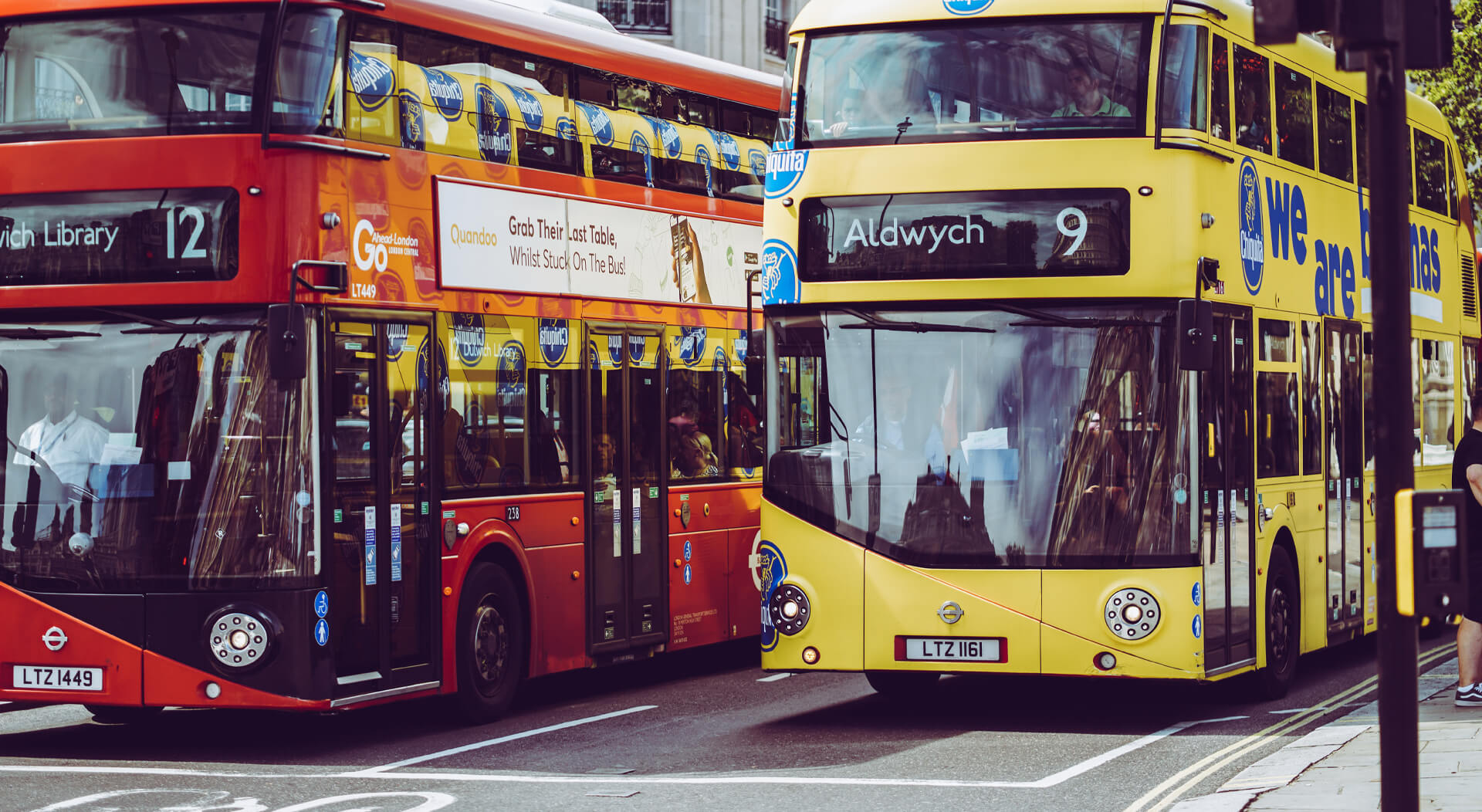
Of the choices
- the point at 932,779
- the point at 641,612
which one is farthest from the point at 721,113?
the point at 932,779

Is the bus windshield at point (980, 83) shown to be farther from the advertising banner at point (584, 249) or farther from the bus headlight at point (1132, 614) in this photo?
the bus headlight at point (1132, 614)

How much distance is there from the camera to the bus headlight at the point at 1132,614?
11977mm

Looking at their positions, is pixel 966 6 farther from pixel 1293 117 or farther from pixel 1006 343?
pixel 1293 117

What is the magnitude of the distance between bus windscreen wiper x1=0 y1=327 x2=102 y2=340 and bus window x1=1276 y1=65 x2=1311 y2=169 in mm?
7527

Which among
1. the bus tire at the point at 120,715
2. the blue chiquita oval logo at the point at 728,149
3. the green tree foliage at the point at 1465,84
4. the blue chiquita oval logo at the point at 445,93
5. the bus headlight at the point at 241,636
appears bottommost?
the bus tire at the point at 120,715

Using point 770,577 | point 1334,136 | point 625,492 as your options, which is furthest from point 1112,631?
point 1334,136

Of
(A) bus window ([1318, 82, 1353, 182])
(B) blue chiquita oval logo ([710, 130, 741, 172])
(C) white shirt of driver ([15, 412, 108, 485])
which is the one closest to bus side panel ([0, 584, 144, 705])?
(C) white shirt of driver ([15, 412, 108, 485])

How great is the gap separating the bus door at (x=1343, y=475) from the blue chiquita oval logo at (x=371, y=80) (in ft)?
22.7

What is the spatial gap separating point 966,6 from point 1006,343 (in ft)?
6.51

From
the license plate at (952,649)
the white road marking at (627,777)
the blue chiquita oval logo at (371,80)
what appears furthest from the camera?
the license plate at (952,649)

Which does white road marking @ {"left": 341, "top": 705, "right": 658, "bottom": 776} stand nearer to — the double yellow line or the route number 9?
the double yellow line

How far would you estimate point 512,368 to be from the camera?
44.4ft

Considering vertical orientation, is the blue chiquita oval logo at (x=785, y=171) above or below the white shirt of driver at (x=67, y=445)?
above

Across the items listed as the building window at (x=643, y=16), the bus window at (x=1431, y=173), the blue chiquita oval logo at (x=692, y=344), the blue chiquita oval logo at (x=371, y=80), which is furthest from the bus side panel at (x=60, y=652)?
the building window at (x=643, y=16)
